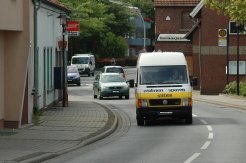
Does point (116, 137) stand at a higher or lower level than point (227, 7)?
lower

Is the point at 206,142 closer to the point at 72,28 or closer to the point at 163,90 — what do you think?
the point at 163,90

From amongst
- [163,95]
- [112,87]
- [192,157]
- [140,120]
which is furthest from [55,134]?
[112,87]

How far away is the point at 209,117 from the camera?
93.5 feet

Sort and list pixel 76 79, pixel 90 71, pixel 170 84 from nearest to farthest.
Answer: pixel 170 84 < pixel 76 79 < pixel 90 71

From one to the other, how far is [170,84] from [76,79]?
135 ft

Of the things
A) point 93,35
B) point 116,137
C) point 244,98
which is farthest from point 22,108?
point 93,35

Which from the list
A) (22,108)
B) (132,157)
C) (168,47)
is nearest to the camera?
(132,157)

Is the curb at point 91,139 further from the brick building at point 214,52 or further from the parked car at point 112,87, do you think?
the brick building at point 214,52

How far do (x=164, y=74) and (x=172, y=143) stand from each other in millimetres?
6601

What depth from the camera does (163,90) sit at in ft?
81.3

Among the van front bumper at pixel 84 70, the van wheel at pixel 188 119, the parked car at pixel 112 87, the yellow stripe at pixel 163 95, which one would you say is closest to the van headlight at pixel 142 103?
the yellow stripe at pixel 163 95

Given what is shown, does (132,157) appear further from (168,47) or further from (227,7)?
(168,47)

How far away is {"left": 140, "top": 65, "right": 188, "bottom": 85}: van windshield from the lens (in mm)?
25328

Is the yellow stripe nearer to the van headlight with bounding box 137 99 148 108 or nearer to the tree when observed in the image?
the van headlight with bounding box 137 99 148 108
